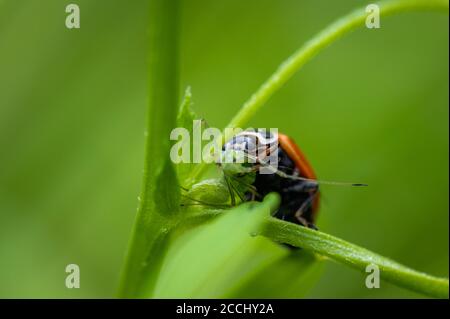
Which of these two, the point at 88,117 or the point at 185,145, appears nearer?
the point at 185,145


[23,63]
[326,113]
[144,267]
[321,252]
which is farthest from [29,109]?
[321,252]

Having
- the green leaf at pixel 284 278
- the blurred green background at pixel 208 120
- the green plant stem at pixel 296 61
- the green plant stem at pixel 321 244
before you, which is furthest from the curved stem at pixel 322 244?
the blurred green background at pixel 208 120

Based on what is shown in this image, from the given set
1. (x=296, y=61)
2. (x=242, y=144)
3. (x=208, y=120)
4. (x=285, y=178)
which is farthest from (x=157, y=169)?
(x=208, y=120)

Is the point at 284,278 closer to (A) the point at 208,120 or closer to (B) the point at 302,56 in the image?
(B) the point at 302,56

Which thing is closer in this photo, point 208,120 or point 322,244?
point 322,244

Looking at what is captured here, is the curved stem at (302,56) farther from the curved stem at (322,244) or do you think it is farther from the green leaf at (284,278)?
the green leaf at (284,278)
